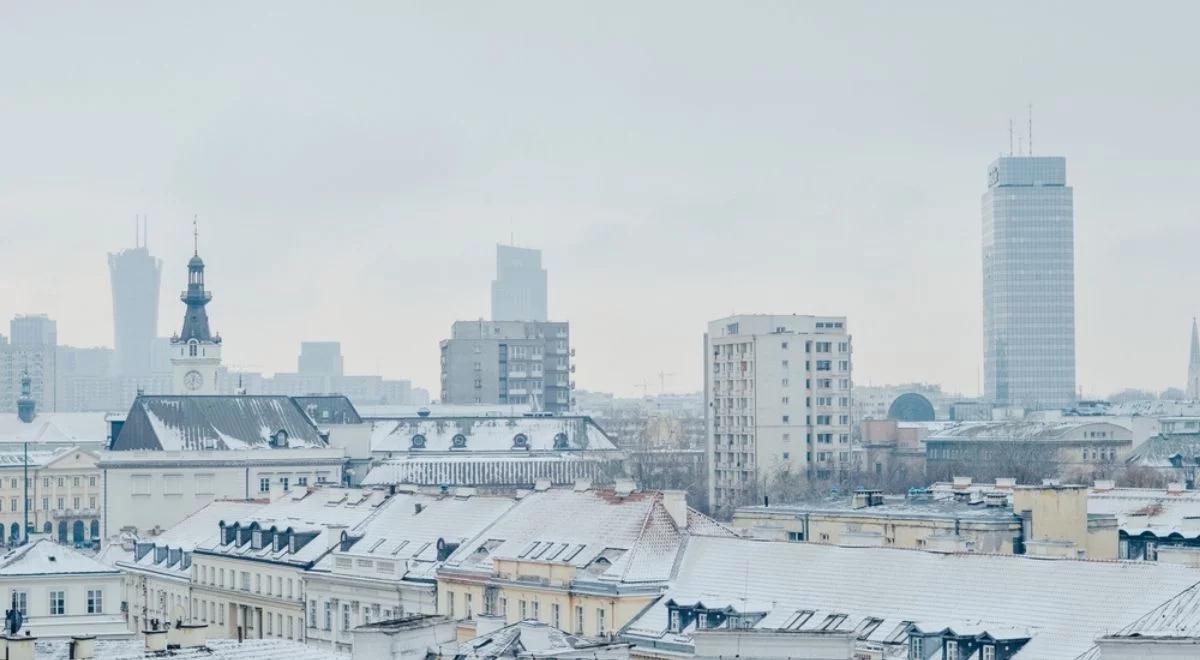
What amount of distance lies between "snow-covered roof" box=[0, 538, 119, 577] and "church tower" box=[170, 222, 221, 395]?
10754cm

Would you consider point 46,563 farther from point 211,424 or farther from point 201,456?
point 211,424

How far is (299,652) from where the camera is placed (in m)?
54.0

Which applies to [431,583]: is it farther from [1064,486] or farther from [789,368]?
[789,368]

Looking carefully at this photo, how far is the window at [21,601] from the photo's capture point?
266ft

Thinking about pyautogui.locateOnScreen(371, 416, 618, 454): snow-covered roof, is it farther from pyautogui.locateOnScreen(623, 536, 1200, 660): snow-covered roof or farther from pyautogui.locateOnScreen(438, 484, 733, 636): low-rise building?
pyautogui.locateOnScreen(623, 536, 1200, 660): snow-covered roof

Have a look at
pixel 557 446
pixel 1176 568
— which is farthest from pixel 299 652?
pixel 557 446

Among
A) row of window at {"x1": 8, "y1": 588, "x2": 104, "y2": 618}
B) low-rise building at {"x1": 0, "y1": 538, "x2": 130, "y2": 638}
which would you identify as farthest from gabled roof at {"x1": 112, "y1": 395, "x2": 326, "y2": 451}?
row of window at {"x1": 8, "y1": 588, "x2": 104, "y2": 618}

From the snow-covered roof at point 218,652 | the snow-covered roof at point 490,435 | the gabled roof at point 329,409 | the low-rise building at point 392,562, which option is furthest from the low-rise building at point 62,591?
the snow-covered roof at point 490,435

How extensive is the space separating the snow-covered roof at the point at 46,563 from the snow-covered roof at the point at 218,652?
25.4 metres

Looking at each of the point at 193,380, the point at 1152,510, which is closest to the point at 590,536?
the point at 1152,510

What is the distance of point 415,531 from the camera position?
95812mm

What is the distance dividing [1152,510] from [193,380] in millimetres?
107365

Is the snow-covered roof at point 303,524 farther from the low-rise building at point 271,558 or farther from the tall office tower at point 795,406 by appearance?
the tall office tower at point 795,406

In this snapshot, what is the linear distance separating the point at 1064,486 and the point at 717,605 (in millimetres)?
19171
